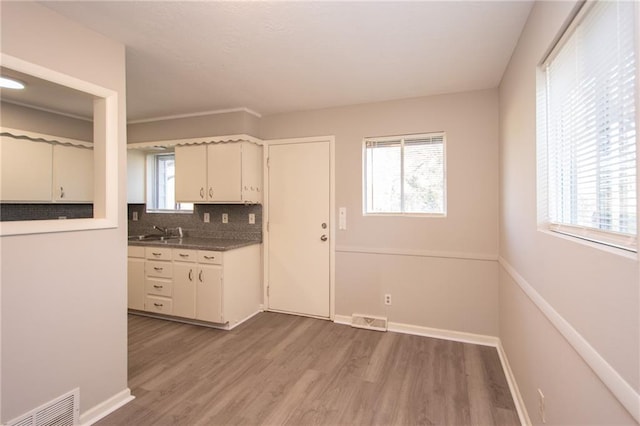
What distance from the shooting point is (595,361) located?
99 centimetres

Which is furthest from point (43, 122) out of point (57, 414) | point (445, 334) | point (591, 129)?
point (445, 334)

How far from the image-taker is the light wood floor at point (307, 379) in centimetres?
196

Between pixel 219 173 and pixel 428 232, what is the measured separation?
2.48 meters

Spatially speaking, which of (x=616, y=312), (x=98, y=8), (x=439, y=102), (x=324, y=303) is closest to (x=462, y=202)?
(x=439, y=102)

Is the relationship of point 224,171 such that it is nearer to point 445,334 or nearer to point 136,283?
point 136,283

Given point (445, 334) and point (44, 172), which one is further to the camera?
point (44, 172)

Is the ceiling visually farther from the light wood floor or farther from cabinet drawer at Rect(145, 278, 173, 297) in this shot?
the light wood floor

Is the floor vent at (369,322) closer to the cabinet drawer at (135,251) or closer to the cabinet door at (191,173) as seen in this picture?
the cabinet door at (191,173)

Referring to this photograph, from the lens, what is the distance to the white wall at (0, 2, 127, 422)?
160cm

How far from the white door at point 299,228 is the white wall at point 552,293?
1.84 metres

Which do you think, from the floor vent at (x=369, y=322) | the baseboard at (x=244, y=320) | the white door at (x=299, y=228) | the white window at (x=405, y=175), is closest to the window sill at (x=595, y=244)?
the white window at (x=405, y=175)

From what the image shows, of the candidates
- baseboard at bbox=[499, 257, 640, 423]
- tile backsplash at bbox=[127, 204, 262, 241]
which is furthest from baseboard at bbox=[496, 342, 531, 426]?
tile backsplash at bbox=[127, 204, 262, 241]

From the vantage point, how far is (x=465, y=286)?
3064 millimetres

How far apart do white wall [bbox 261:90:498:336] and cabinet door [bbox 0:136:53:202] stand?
3.10 m
